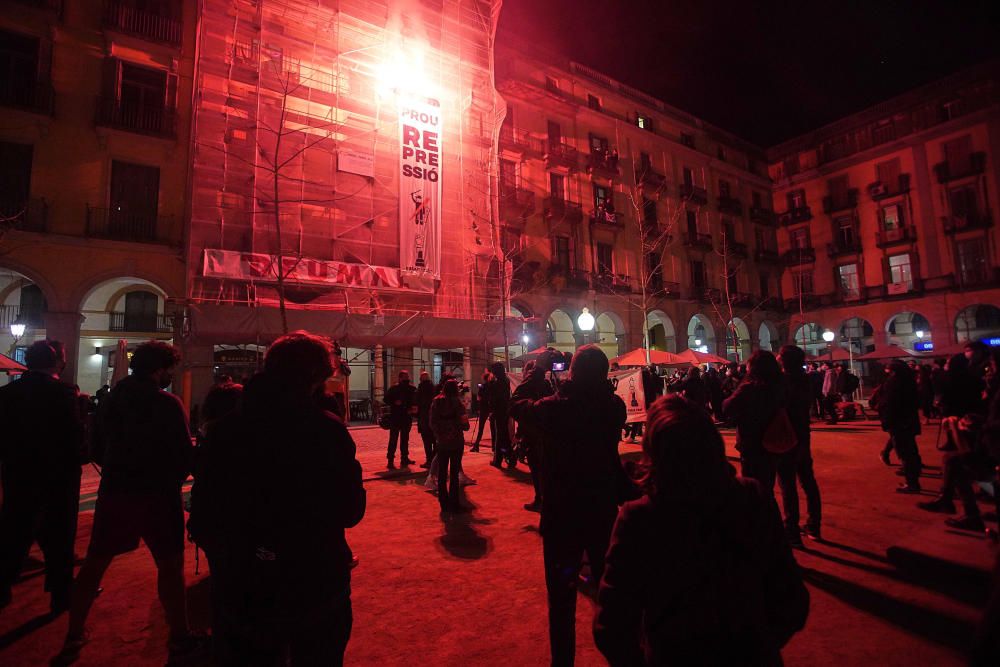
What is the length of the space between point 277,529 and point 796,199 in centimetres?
4294

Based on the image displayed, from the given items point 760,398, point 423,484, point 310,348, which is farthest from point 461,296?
point 310,348

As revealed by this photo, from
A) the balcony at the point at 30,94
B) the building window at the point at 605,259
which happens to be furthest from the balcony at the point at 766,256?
the balcony at the point at 30,94

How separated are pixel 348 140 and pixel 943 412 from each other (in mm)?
16697

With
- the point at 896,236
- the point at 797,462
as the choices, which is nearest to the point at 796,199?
the point at 896,236

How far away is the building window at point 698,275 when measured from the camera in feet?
95.9

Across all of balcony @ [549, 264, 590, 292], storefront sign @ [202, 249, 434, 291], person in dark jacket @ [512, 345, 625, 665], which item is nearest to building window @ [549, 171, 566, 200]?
balcony @ [549, 264, 590, 292]

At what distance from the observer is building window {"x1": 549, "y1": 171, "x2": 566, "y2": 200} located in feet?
79.5

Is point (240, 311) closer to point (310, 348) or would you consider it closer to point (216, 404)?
point (216, 404)

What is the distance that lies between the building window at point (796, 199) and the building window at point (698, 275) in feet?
42.1

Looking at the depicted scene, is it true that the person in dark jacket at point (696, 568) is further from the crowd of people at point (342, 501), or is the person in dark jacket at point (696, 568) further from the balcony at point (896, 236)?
the balcony at point (896, 236)

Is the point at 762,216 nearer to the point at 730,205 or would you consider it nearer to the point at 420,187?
the point at 730,205

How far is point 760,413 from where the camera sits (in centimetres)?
437

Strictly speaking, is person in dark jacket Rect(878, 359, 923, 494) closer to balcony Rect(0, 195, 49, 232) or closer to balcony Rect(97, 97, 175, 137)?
balcony Rect(97, 97, 175, 137)

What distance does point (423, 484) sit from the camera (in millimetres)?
7770
